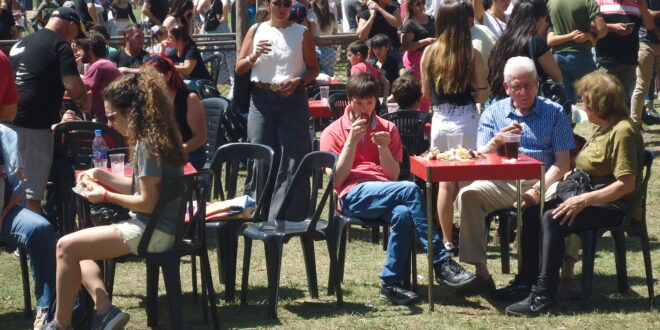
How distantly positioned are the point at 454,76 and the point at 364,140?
0.98m

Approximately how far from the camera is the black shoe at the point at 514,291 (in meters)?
6.29

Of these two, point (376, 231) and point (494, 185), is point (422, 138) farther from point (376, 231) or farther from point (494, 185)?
point (494, 185)

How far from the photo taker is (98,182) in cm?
547

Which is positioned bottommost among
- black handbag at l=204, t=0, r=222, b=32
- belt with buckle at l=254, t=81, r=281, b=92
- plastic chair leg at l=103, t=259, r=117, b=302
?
plastic chair leg at l=103, t=259, r=117, b=302

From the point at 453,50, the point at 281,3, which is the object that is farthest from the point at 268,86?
the point at 453,50

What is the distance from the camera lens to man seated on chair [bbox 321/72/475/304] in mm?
6246

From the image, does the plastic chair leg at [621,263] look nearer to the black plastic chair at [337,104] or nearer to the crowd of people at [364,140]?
the crowd of people at [364,140]

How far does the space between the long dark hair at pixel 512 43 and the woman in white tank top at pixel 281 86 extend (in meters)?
1.31

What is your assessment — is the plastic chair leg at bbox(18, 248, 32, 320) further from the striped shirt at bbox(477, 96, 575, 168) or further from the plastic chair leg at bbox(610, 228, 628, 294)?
the plastic chair leg at bbox(610, 228, 628, 294)

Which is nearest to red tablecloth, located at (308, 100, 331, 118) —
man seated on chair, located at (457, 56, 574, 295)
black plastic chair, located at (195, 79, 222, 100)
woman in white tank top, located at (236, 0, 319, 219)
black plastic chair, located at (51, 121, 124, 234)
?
black plastic chair, located at (195, 79, 222, 100)

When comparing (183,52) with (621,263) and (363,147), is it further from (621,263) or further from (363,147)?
(621,263)

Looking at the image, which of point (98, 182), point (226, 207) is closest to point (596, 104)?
point (226, 207)

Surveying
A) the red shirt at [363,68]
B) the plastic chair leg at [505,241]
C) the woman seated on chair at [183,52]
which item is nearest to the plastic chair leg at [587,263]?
the plastic chair leg at [505,241]

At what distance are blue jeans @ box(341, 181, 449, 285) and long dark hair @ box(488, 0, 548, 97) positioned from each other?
5.91 ft
